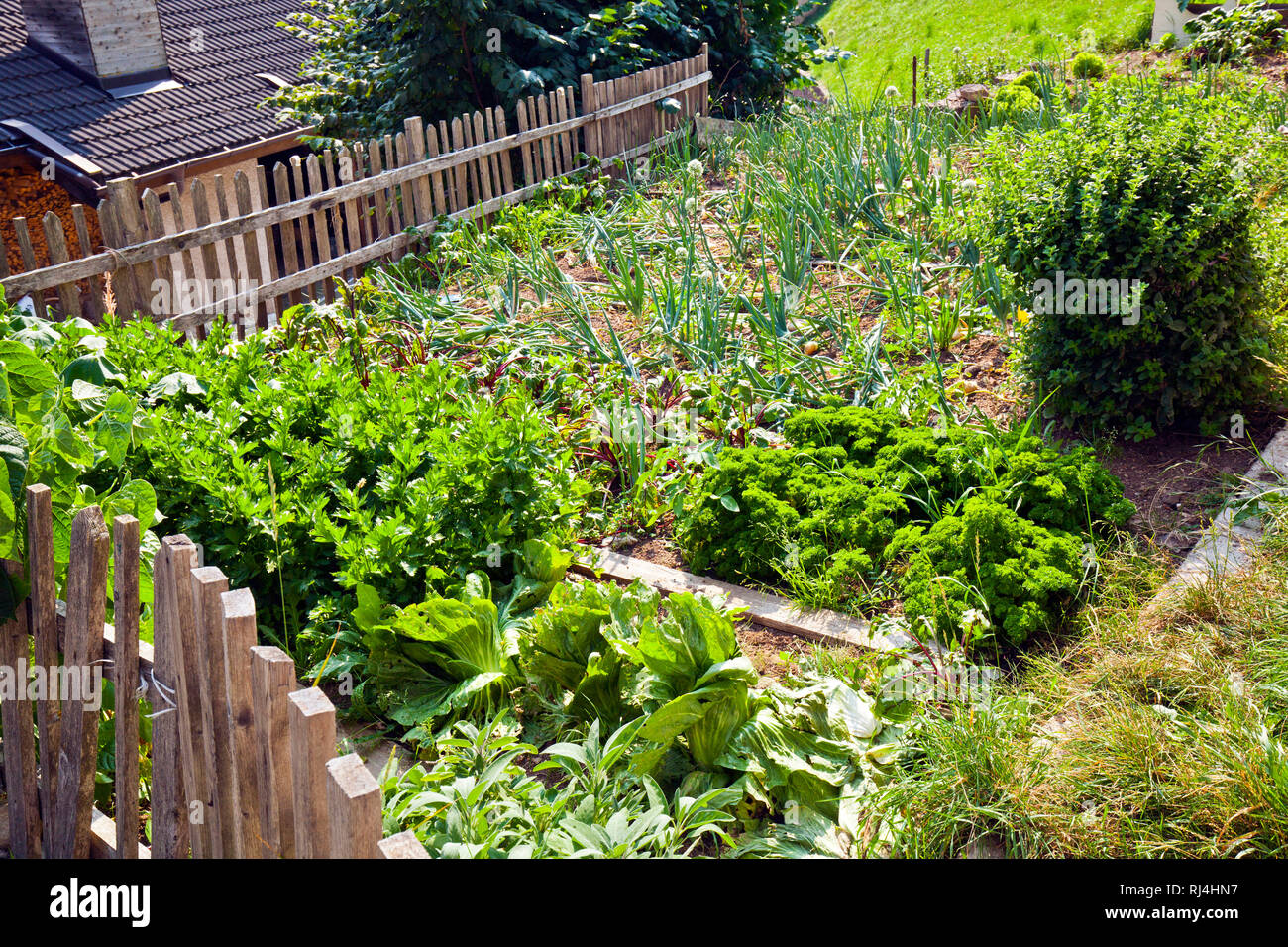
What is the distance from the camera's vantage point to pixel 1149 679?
9.46 ft

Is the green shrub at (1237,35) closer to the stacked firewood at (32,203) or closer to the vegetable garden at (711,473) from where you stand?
the vegetable garden at (711,473)

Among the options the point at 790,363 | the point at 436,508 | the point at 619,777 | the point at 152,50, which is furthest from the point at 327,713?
the point at 152,50

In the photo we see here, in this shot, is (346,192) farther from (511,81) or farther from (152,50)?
(152,50)

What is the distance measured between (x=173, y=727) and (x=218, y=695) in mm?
214

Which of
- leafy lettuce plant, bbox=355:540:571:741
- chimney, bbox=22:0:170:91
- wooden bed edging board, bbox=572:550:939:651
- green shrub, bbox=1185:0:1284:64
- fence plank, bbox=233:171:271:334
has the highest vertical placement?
chimney, bbox=22:0:170:91

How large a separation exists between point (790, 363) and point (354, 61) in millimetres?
6580

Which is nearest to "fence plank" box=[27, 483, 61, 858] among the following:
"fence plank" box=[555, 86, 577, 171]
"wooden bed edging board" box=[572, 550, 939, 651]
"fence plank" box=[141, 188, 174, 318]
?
"wooden bed edging board" box=[572, 550, 939, 651]

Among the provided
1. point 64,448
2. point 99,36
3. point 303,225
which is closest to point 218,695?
point 64,448

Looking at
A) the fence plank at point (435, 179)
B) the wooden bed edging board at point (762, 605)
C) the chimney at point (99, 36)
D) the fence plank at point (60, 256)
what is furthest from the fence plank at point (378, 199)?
the chimney at point (99, 36)

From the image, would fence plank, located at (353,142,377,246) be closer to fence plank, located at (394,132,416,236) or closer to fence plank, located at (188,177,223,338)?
fence plank, located at (394,132,416,236)

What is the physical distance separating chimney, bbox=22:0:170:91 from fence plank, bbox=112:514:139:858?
13.5 metres

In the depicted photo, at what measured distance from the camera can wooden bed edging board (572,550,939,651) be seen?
331cm

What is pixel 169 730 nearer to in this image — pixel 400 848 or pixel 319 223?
pixel 400 848

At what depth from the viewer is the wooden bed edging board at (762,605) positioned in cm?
331
